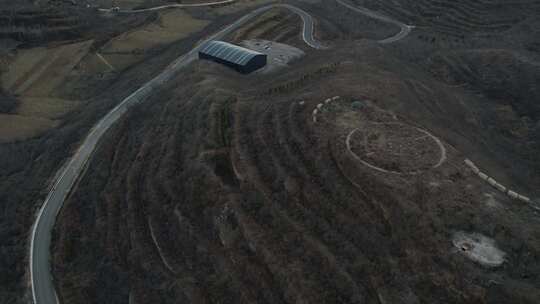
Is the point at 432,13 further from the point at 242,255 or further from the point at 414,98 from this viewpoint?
the point at 242,255

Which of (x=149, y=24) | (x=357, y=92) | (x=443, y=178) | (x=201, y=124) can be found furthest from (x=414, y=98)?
(x=149, y=24)

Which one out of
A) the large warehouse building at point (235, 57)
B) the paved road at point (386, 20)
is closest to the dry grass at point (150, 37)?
the large warehouse building at point (235, 57)

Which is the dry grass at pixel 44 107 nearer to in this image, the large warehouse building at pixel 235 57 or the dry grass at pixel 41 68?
the dry grass at pixel 41 68

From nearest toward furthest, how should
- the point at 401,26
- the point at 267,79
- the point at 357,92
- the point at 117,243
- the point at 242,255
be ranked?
the point at 242,255 < the point at 117,243 < the point at 357,92 < the point at 267,79 < the point at 401,26


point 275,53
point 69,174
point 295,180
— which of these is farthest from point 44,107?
point 295,180

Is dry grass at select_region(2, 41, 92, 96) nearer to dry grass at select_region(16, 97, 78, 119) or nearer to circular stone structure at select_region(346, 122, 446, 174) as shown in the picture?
dry grass at select_region(16, 97, 78, 119)

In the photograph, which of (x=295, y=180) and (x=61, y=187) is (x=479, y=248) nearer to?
(x=295, y=180)
